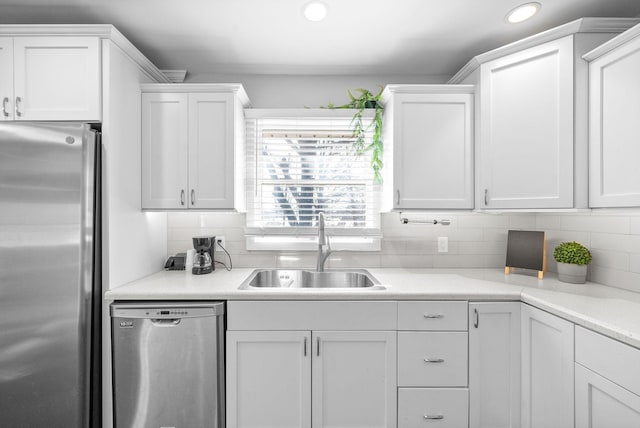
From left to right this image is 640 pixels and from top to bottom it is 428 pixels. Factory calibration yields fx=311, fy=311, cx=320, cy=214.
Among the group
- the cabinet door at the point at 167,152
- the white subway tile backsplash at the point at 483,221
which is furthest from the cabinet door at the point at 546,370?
the cabinet door at the point at 167,152

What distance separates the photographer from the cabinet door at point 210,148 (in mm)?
1999

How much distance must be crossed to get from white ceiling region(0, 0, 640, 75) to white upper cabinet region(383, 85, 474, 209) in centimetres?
32

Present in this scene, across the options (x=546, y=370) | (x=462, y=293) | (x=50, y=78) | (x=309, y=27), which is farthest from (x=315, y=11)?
(x=546, y=370)

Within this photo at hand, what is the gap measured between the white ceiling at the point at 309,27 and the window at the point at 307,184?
1.55 feet

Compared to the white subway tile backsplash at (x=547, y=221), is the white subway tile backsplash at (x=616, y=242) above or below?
below

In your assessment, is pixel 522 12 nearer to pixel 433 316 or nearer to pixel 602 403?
pixel 433 316

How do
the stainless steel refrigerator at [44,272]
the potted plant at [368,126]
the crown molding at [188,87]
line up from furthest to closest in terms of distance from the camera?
the potted plant at [368,126], the crown molding at [188,87], the stainless steel refrigerator at [44,272]

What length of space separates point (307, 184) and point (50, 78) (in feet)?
5.18

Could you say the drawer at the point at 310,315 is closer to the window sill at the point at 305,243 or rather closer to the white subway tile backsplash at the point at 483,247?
the window sill at the point at 305,243

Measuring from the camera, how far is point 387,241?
238 centimetres

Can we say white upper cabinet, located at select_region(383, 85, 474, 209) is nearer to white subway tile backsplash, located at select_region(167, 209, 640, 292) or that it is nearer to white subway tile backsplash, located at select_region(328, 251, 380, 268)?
white subway tile backsplash, located at select_region(167, 209, 640, 292)

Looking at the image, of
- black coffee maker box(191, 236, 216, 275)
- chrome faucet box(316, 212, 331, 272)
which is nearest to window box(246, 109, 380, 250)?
chrome faucet box(316, 212, 331, 272)

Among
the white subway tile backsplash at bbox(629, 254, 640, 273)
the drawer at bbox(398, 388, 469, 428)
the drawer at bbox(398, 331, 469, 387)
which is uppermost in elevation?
the white subway tile backsplash at bbox(629, 254, 640, 273)

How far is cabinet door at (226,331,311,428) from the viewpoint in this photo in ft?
5.42
